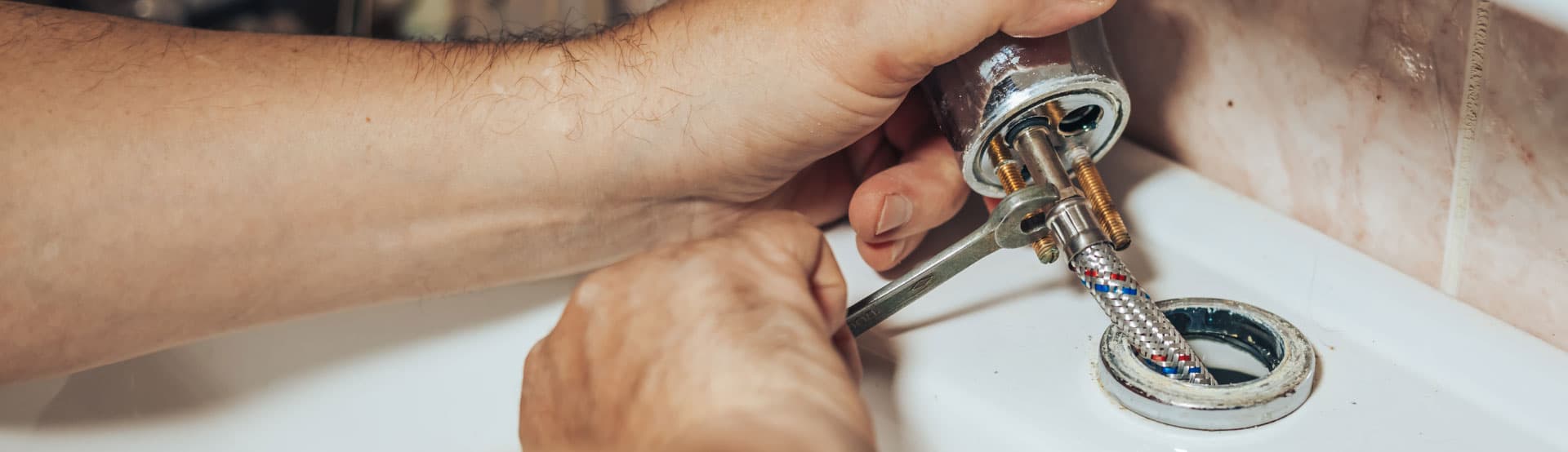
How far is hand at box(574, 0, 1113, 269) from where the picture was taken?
0.36 m

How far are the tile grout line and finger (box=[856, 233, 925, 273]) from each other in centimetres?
18

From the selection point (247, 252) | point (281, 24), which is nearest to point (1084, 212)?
point (247, 252)

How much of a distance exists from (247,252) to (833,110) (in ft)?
0.73

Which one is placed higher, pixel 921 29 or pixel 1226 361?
pixel 921 29

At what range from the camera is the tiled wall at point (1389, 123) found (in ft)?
1.09

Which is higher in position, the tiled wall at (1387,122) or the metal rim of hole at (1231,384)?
the tiled wall at (1387,122)

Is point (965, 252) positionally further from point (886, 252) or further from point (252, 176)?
point (252, 176)

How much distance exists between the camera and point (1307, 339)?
37 cm

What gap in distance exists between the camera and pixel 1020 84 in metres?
0.36

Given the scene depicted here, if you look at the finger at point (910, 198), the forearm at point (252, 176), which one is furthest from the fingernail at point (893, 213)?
the forearm at point (252, 176)

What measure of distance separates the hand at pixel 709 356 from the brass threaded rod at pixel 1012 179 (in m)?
0.07

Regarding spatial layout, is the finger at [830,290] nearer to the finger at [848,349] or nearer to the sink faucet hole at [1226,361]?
the finger at [848,349]

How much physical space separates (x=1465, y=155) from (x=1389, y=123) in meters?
0.03

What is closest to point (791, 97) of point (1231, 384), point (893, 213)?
point (893, 213)
